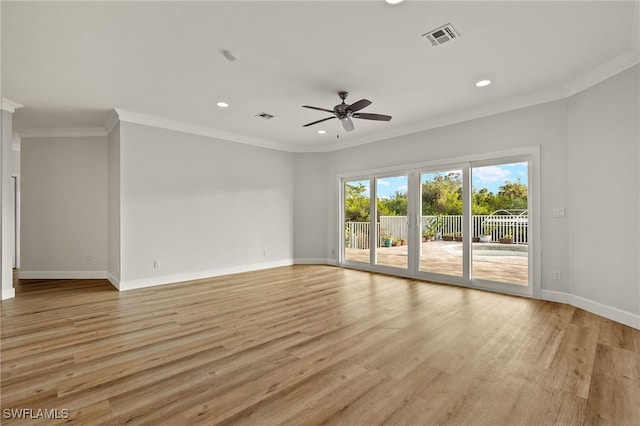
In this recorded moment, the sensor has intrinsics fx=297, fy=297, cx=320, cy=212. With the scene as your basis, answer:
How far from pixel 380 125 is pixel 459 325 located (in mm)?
3761

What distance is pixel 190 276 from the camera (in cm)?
549

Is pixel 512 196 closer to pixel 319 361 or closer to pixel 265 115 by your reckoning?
pixel 319 361

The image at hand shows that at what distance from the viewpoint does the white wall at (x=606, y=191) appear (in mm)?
3215

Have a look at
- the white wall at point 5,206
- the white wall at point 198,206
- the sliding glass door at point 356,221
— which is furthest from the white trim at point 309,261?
the white wall at point 5,206

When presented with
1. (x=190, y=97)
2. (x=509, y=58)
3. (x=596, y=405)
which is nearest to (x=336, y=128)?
(x=190, y=97)

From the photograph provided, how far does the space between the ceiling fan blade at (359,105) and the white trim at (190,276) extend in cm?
400

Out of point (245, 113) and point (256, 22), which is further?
point (245, 113)

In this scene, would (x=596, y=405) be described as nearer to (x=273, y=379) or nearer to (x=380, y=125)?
(x=273, y=379)

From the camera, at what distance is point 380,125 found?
18.4 ft

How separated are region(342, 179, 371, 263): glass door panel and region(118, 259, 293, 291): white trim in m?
1.61

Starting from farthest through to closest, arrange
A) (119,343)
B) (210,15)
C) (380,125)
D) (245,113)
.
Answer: (380,125) → (245,113) → (119,343) → (210,15)

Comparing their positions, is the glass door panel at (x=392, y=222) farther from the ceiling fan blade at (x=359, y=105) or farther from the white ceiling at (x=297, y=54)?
the ceiling fan blade at (x=359, y=105)

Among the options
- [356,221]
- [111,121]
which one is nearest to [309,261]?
[356,221]

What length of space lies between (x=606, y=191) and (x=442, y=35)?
8.83 ft
